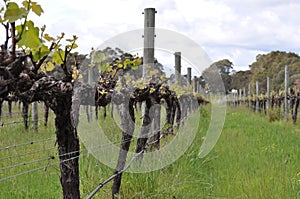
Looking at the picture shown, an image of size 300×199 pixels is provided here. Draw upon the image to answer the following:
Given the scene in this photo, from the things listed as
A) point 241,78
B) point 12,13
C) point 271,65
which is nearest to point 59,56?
point 12,13

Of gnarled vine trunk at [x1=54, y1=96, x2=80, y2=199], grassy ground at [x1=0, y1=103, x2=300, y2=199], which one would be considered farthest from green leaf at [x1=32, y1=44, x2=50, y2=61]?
grassy ground at [x1=0, y1=103, x2=300, y2=199]

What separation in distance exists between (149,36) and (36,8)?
4.50 metres

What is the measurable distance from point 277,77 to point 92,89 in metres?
55.6

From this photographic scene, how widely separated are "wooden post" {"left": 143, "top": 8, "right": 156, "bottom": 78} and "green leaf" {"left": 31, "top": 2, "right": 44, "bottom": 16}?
14.3 ft

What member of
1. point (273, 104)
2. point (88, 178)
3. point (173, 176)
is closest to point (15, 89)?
point (88, 178)

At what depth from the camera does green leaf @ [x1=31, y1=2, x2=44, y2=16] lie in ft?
5.90

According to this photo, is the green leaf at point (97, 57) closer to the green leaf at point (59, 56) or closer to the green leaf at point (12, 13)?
the green leaf at point (59, 56)

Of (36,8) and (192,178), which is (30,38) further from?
(192,178)

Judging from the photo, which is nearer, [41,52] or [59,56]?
[41,52]

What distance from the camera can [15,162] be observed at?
5738 mm

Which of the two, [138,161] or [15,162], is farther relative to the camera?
[15,162]

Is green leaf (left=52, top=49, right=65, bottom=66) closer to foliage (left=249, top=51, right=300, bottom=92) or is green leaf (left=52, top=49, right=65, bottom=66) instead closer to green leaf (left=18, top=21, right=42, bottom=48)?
green leaf (left=18, top=21, right=42, bottom=48)

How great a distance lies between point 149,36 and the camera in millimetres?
6238

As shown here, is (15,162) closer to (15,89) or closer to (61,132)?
(61,132)
